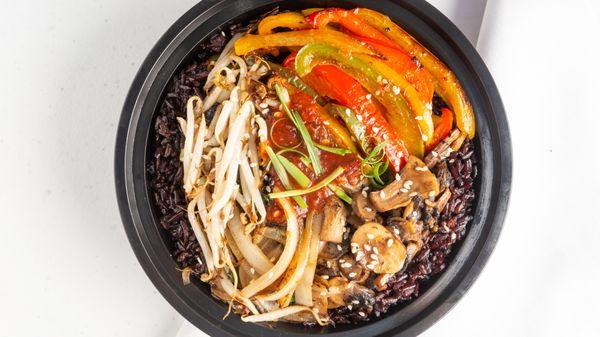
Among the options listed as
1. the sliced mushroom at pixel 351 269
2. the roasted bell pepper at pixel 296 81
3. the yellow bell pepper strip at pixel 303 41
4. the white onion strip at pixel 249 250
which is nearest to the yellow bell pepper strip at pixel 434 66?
the yellow bell pepper strip at pixel 303 41

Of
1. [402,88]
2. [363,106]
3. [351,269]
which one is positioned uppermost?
[402,88]

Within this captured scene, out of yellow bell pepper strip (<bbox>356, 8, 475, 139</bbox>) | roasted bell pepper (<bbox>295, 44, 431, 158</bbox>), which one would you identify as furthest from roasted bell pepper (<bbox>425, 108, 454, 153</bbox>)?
roasted bell pepper (<bbox>295, 44, 431, 158</bbox>)

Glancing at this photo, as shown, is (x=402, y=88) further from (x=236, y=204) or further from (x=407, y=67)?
(x=236, y=204)

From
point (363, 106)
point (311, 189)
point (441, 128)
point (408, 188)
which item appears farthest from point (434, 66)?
point (311, 189)

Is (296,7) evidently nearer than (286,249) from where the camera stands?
No

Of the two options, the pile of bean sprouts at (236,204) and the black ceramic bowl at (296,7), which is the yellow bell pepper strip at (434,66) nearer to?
the black ceramic bowl at (296,7)
